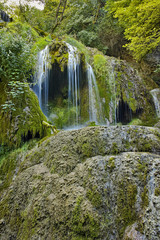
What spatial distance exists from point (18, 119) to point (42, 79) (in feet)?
11.6

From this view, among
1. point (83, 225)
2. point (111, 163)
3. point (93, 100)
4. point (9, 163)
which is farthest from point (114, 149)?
point (93, 100)

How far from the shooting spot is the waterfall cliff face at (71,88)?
644 centimetres

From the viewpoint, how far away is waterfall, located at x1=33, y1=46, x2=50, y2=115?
20.5 feet

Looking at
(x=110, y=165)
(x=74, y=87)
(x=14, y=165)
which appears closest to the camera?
(x=110, y=165)

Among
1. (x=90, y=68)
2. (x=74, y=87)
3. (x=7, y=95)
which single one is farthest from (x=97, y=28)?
(x=7, y=95)

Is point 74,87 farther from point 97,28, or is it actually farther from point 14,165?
point 97,28

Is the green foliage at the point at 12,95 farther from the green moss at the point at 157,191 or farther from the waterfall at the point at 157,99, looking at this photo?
the waterfall at the point at 157,99

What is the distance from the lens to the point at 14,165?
282 centimetres

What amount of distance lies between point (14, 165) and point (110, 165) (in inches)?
82.1

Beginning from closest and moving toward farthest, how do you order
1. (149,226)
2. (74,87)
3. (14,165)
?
1. (149,226)
2. (14,165)
3. (74,87)

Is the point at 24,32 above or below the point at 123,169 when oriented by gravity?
above

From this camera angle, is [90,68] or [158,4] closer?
[158,4]

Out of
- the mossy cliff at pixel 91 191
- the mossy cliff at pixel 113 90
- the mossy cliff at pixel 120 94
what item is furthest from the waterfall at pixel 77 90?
the mossy cliff at pixel 91 191

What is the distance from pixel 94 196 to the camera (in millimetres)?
1374
